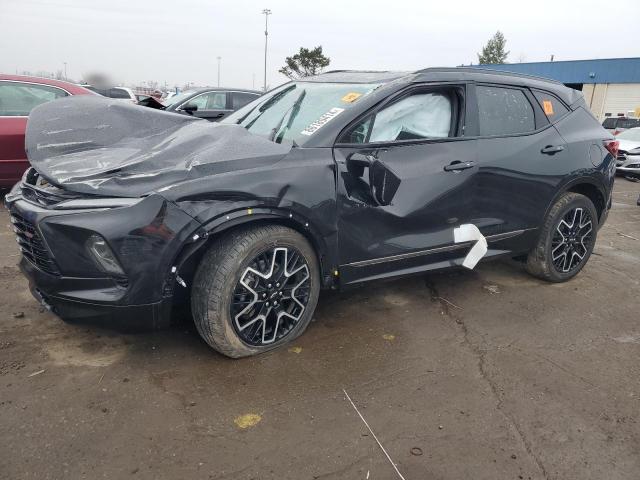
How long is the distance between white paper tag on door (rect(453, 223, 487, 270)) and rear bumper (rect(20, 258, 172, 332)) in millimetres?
2015

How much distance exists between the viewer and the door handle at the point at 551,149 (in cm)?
397

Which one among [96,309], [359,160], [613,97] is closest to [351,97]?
[359,160]

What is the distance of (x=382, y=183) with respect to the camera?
3000 millimetres

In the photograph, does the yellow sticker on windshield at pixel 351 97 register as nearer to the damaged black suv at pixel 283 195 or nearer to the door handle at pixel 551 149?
the damaged black suv at pixel 283 195

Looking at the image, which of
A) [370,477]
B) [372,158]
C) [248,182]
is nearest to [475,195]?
[372,158]

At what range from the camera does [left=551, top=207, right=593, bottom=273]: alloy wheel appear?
4.25m

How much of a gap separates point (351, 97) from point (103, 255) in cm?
180

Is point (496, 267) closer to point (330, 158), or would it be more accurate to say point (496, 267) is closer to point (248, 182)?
point (330, 158)

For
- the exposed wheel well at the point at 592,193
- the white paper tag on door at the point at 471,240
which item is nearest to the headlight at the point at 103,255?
the white paper tag on door at the point at 471,240

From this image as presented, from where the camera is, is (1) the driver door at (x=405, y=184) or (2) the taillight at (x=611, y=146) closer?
(1) the driver door at (x=405, y=184)

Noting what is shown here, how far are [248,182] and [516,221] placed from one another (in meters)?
2.26

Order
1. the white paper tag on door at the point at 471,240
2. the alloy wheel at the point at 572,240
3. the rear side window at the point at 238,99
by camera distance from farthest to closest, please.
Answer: the rear side window at the point at 238,99, the alloy wheel at the point at 572,240, the white paper tag on door at the point at 471,240

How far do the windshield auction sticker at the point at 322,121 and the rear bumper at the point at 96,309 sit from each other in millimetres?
1296

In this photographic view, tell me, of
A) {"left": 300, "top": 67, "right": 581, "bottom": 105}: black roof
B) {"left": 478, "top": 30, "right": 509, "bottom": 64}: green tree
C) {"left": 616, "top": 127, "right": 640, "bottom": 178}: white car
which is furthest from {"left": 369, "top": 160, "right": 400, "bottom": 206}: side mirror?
{"left": 478, "top": 30, "right": 509, "bottom": 64}: green tree
